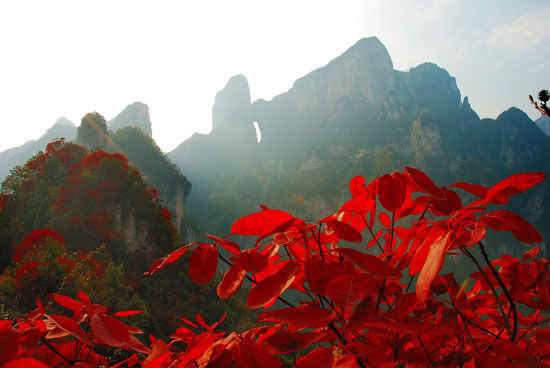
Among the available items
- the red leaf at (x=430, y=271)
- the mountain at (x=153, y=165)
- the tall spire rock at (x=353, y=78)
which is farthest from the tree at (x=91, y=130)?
the tall spire rock at (x=353, y=78)

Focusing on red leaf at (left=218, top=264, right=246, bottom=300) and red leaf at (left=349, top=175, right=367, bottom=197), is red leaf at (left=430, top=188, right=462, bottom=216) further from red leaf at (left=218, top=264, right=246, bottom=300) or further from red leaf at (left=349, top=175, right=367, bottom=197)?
red leaf at (left=218, top=264, right=246, bottom=300)

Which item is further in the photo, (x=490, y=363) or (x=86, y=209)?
(x=86, y=209)

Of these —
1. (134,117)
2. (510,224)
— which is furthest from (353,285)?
(134,117)

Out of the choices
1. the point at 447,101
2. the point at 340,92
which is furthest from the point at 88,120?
the point at 447,101

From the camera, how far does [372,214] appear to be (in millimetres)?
567

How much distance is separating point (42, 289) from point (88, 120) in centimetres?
1865

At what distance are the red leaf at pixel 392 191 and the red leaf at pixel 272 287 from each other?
197mm

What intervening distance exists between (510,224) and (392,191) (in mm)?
159

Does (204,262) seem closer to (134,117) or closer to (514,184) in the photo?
(514,184)

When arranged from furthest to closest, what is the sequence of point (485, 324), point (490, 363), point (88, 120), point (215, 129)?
point (215, 129) < point (88, 120) < point (485, 324) < point (490, 363)

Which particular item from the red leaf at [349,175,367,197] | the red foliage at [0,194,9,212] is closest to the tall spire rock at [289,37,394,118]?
the red foliage at [0,194,9,212]

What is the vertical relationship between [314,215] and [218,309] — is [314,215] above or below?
below

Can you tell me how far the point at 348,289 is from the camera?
318 millimetres

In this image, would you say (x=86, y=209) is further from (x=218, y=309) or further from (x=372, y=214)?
(x=372, y=214)
